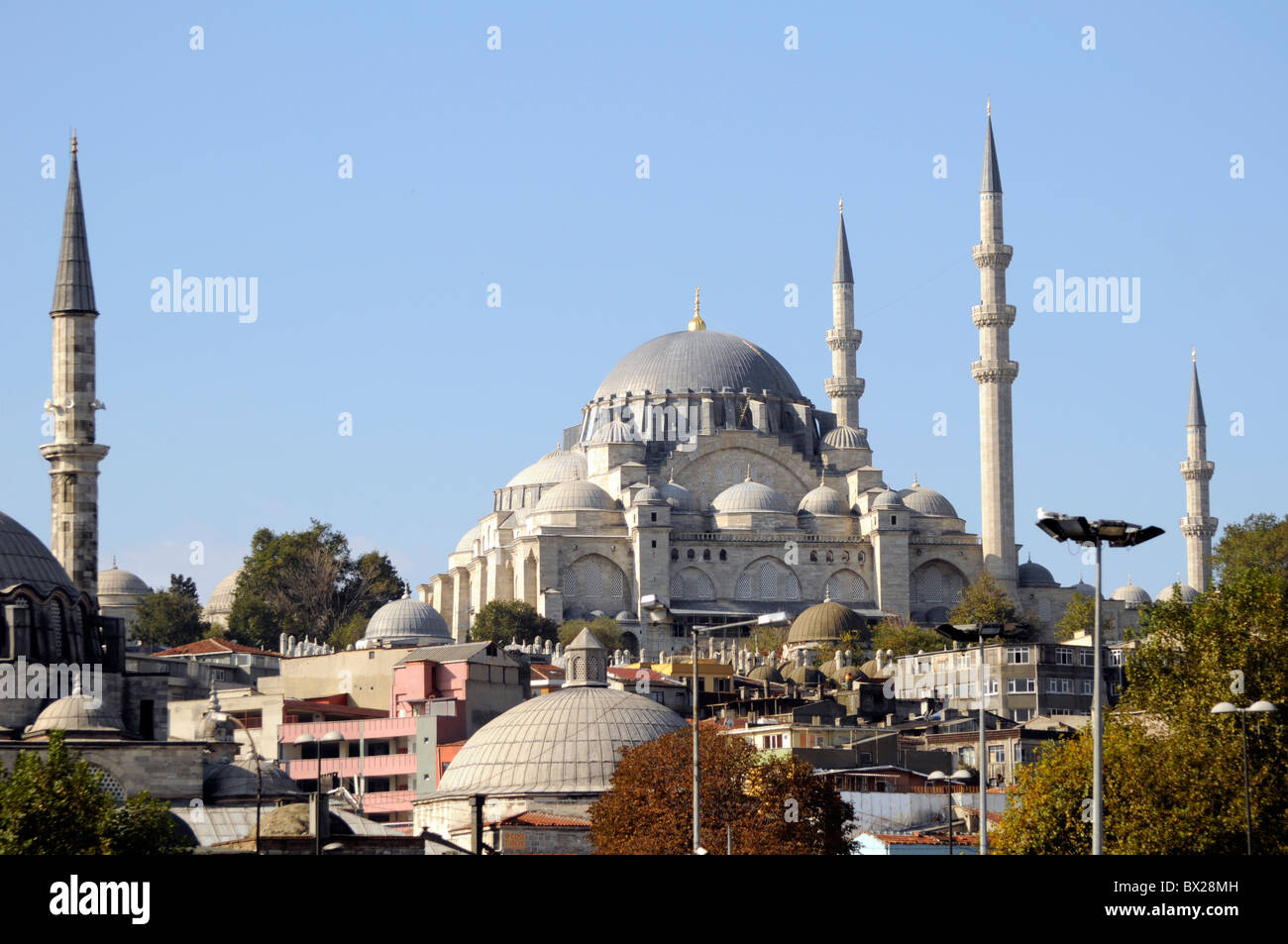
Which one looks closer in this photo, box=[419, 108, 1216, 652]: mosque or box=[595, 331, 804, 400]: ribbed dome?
box=[419, 108, 1216, 652]: mosque

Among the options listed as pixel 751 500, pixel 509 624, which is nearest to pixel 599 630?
pixel 509 624

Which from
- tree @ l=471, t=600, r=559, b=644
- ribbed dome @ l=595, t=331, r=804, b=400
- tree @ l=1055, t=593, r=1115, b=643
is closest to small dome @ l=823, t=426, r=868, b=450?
ribbed dome @ l=595, t=331, r=804, b=400

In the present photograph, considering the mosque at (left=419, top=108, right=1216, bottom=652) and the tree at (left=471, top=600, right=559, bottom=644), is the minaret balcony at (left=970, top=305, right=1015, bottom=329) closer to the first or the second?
the mosque at (left=419, top=108, right=1216, bottom=652)

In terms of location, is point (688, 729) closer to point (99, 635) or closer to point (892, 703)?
point (99, 635)

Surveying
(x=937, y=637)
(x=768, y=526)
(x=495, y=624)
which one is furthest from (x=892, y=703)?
(x=768, y=526)

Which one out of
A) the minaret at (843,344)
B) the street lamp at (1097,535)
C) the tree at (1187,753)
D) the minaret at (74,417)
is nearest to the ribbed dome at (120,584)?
the minaret at (843,344)

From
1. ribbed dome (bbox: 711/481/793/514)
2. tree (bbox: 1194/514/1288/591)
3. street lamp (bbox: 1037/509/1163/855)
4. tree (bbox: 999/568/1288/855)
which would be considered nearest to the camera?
street lamp (bbox: 1037/509/1163/855)
